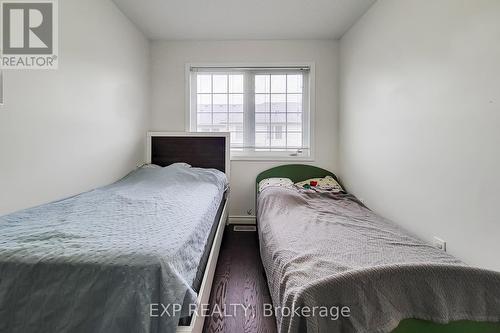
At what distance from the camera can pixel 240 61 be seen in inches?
121

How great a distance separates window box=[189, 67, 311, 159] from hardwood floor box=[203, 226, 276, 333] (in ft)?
4.27

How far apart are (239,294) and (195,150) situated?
179 cm

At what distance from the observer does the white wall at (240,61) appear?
3.06 metres

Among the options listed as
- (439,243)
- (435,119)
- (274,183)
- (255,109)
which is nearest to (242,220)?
(274,183)

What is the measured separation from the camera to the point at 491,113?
116 cm

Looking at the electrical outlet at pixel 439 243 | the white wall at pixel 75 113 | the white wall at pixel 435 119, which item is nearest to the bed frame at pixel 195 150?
the white wall at pixel 75 113

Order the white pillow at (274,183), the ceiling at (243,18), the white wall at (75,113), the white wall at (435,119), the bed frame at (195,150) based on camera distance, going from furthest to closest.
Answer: the bed frame at (195,150), the white pillow at (274,183), the ceiling at (243,18), the white wall at (75,113), the white wall at (435,119)

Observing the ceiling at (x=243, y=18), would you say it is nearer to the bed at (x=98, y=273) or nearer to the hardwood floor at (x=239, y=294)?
the bed at (x=98, y=273)

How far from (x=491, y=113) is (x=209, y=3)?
2.26m

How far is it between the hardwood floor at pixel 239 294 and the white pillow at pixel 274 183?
0.70m

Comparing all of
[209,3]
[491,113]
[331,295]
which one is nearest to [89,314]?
[331,295]

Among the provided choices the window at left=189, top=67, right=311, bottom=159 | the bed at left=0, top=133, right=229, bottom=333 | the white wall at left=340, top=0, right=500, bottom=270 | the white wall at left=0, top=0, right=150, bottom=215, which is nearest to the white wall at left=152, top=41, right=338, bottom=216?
the window at left=189, top=67, right=311, bottom=159

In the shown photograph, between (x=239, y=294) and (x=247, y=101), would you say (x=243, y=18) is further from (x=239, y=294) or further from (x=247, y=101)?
(x=239, y=294)

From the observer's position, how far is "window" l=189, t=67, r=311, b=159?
3.18m
